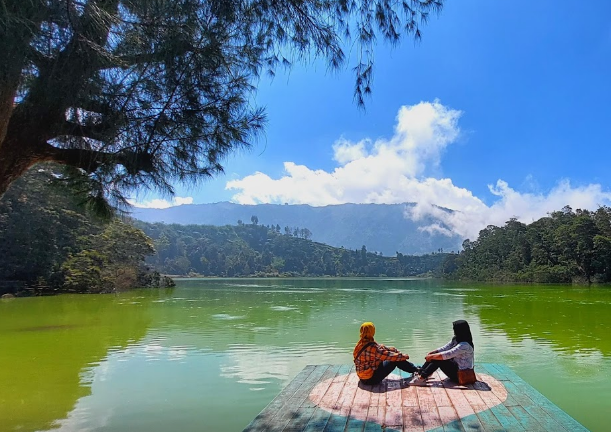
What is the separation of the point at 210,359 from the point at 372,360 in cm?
538

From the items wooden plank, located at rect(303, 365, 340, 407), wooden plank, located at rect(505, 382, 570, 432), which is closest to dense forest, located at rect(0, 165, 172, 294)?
wooden plank, located at rect(303, 365, 340, 407)

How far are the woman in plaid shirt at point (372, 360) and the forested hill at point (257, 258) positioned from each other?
95.3 m

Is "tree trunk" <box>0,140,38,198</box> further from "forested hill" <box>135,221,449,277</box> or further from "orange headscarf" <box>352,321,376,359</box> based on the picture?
"forested hill" <box>135,221,449,277</box>

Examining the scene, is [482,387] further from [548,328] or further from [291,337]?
[548,328]

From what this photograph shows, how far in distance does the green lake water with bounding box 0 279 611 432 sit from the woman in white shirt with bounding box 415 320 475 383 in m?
1.73

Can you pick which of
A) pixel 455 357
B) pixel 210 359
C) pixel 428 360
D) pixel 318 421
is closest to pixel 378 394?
pixel 428 360

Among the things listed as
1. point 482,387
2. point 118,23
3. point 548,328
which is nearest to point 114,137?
point 118,23

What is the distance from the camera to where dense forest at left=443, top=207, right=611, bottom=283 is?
48.7 m

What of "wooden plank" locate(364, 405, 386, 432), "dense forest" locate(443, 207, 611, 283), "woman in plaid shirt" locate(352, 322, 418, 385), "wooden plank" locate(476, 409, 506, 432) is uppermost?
"dense forest" locate(443, 207, 611, 283)

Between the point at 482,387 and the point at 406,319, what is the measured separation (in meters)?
12.8

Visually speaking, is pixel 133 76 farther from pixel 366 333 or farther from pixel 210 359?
pixel 210 359

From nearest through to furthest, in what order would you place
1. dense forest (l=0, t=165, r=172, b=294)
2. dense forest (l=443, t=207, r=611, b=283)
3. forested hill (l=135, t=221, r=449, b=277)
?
dense forest (l=0, t=165, r=172, b=294), dense forest (l=443, t=207, r=611, b=283), forested hill (l=135, t=221, r=449, b=277)

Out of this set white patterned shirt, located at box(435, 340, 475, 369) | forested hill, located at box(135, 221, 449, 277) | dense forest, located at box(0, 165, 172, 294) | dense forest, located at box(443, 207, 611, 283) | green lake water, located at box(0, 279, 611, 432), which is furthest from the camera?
forested hill, located at box(135, 221, 449, 277)

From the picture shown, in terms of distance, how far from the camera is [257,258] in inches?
4754
